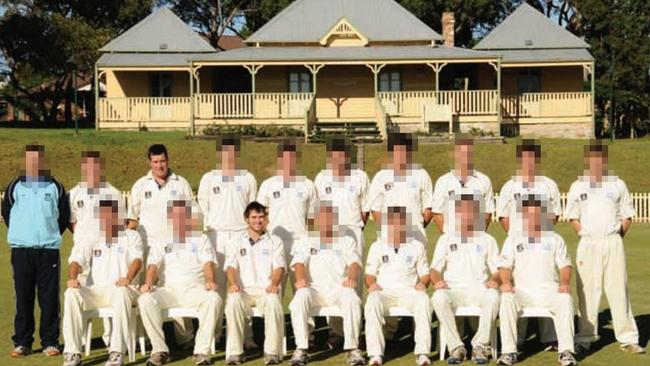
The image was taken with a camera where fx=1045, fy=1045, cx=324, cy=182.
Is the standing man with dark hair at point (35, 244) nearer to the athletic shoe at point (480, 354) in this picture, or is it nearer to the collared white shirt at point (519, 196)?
the athletic shoe at point (480, 354)

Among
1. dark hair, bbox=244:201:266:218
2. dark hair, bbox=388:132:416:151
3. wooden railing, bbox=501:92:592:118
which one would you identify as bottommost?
dark hair, bbox=244:201:266:218

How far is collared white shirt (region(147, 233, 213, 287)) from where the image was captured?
34.4ft

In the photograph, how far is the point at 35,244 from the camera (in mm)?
10625

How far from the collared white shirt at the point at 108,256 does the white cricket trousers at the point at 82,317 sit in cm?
30

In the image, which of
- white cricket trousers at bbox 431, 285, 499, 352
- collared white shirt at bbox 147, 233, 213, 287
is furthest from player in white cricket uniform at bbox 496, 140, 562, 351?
collared white shirt at bbox 147, 233, 213, 287

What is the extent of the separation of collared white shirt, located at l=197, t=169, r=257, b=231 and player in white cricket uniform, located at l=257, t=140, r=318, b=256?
7.9 inches

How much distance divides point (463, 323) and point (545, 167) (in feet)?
80.7

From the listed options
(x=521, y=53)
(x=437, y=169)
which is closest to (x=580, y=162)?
(x=437, y=169)

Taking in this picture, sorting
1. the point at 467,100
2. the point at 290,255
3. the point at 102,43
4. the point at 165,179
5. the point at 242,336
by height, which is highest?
the point at 102,43

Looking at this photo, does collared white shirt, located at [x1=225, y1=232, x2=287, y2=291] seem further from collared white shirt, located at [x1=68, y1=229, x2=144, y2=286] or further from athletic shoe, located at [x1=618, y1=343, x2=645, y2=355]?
athletic shoe, located at [x1=618, y1=343, x2=645, y2=355]

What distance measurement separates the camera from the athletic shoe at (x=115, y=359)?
9804 millimetres

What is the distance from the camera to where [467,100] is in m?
41.0

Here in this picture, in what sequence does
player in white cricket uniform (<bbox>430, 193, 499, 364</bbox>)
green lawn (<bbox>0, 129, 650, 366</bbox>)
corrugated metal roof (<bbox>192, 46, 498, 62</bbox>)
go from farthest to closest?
corrugated metal roof (<bbox>192, 46, 498, 62</bbox>), green lawn (<bbox>0, 129, 650, 366</bbox>), player in white cricket uniform (<bbox>430, 193, 499, 364</bbox>)

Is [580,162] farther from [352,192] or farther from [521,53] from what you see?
[352,192]
